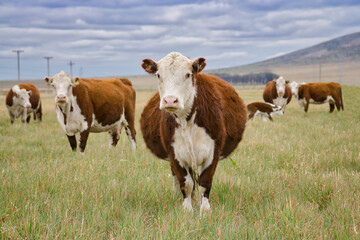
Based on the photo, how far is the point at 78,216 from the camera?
369cm

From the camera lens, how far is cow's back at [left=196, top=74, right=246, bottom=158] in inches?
174

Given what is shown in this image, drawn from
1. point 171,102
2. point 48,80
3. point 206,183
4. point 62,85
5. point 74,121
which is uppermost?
point 48,80

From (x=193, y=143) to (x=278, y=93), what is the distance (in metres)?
14.7

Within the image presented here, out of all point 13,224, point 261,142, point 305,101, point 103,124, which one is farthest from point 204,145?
point 305,101

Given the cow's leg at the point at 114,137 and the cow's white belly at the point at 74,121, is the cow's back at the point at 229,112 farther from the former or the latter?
the cow's leg at the point at 114,137

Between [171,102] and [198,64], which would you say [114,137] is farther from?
[171,102]

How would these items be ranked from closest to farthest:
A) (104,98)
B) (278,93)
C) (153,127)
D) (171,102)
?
1. (171,102)
2. (153,127)
3. (104,98)
4. (278,93)

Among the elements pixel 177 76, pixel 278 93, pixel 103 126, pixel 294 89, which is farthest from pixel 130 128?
pixel 294 89

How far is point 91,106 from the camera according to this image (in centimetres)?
825

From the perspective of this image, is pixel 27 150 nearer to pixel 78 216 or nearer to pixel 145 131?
pixel 145 131

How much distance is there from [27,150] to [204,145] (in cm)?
580

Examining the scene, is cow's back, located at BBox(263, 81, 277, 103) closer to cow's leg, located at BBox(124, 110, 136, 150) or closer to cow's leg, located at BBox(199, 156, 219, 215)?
cow's leg, located at BBox(124, 110, 136, 150)

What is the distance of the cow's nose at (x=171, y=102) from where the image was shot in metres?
3.38

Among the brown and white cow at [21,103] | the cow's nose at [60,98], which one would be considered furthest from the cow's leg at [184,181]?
the brown and white cow at [21,103]
